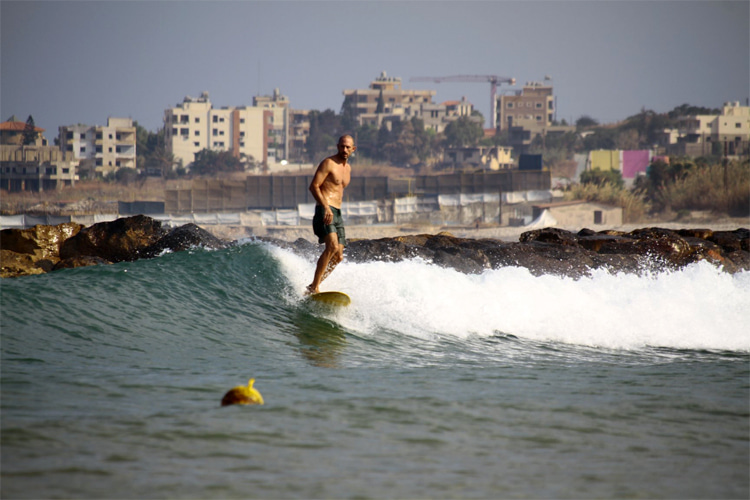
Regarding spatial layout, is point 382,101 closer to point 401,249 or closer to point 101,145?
point 101,145

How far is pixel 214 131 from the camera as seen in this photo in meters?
136

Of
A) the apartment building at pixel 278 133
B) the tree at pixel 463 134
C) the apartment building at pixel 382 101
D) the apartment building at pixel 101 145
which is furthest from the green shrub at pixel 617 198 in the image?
the apartment building at pixel 382 101

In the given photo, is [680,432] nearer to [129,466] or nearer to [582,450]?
[582,450]

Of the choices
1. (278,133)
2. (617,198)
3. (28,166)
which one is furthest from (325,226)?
(278,133)

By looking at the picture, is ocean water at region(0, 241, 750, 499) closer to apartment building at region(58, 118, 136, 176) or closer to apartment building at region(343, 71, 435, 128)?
apartment building at region(58, 118, 136, 176)

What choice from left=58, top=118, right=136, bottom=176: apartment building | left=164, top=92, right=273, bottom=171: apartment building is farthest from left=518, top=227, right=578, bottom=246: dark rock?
left=164, top=92, right=273, bottom=171: apartment building

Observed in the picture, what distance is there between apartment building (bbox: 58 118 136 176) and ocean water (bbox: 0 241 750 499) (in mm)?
103187

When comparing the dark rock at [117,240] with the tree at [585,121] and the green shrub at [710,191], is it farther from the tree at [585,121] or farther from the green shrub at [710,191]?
the tree at [585,121]

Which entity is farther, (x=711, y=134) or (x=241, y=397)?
(x=711, y=134)

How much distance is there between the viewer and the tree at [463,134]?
5477 inches

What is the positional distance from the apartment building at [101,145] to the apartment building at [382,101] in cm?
5766

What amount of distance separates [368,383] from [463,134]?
135 metres

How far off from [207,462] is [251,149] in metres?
139

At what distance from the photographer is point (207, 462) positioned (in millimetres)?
4676
